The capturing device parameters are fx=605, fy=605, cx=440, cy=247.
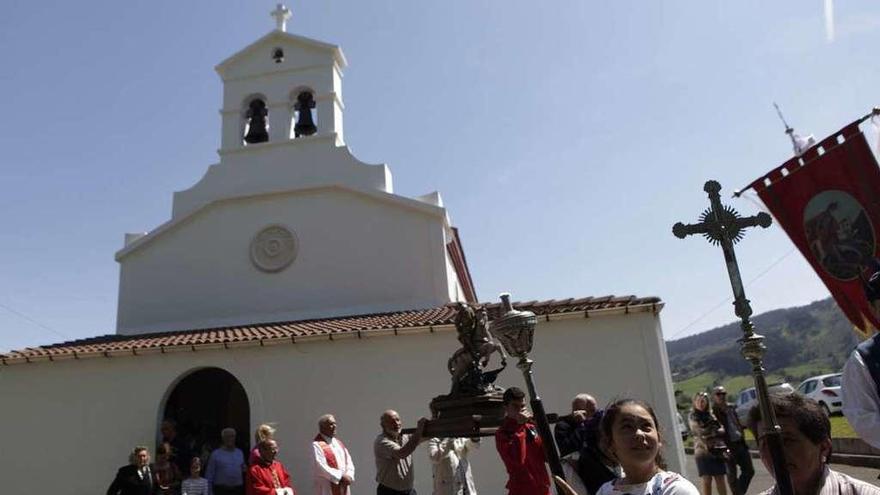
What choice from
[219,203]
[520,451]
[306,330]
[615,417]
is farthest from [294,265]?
[615,417]

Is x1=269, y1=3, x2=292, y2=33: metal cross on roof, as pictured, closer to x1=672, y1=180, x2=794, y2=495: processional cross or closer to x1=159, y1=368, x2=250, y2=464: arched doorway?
x1=159, y1=368, x2=250, y2=464: arched doorway

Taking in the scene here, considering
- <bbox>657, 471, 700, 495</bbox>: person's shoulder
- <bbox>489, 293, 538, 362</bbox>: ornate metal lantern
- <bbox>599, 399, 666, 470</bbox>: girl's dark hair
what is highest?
<bbox>489, 293, 538, 362</bbox>: ornate metal lantern

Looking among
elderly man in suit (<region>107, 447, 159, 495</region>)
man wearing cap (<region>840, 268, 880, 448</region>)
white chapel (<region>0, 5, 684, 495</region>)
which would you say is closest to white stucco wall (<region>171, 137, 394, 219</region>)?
white chapel (<region>0, 5, 684, 495</region>)

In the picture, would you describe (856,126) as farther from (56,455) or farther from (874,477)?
(56,455)

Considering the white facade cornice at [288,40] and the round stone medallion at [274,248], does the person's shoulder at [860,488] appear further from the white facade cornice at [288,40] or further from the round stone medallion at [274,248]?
the white facade cornice at [288,40]

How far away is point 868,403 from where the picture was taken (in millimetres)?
2570

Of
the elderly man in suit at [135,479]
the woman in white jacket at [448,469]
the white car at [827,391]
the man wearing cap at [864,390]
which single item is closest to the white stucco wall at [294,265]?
the elderly man in suit at [135,479]

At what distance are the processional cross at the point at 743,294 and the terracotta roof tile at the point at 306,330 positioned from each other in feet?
20.4

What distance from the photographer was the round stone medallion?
43.8 feet

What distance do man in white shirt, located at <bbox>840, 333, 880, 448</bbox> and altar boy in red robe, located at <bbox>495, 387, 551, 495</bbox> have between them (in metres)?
2.36

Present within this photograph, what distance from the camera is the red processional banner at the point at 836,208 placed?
7207 millimetres

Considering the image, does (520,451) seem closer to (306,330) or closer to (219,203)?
(306,330)

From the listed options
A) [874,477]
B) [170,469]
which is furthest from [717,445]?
[170,469]

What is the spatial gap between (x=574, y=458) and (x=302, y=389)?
6696mm
